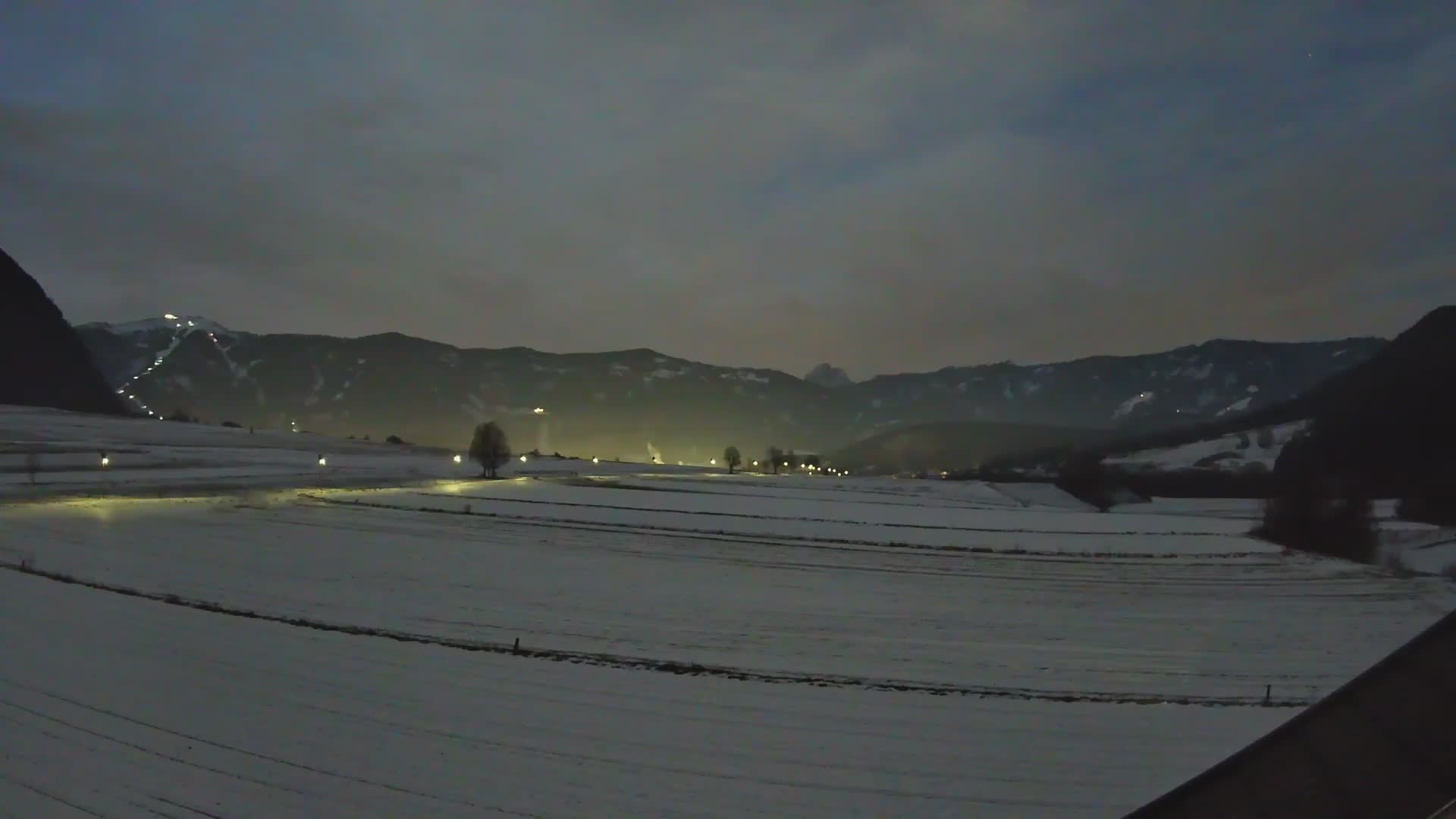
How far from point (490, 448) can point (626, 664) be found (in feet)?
264

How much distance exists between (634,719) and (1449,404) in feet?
382

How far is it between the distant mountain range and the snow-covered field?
17393 cm

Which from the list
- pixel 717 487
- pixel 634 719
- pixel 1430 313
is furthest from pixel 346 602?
pixel 1430 313

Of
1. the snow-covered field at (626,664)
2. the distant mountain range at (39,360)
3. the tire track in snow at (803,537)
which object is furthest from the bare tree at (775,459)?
the distant mountain range at (39,360)

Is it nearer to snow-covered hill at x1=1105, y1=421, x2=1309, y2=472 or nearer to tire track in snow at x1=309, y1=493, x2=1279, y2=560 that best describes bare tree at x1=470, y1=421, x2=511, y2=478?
tire track in snow at x1=309, y1=493, x2=1279, y2=560

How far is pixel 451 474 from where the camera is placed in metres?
90.2

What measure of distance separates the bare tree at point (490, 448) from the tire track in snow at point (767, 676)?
2814 inches

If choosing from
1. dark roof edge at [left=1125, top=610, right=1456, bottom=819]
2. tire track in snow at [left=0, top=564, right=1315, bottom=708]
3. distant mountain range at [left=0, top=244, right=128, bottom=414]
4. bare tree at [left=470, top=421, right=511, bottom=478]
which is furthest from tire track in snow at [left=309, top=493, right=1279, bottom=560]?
distant mountain range at [left=0, top=244, right=128, bottom=414]

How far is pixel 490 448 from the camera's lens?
309 ft

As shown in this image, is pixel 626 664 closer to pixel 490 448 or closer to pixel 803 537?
pixel 803 537

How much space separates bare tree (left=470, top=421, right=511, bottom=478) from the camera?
9312 centimetres

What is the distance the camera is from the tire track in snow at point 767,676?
17016 mm

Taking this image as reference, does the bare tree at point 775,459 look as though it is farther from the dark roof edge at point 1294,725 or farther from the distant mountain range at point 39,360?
the dark roof edge at point 1294,725

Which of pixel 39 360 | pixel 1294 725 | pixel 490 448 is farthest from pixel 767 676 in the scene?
pixel 39 360
